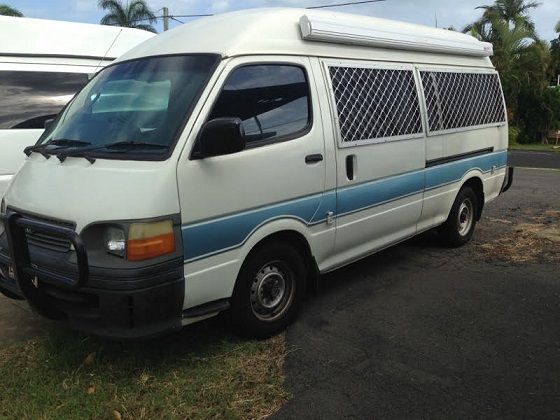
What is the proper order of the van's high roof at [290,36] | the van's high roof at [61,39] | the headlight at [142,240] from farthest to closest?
the van's high roof at [61,39], the van's high roof at [290,36], the headlight at [142,240]

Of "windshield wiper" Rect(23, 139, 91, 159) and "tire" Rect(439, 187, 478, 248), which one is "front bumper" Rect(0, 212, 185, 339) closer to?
"windshield wiper" Rect(23, 139, 91, 159)

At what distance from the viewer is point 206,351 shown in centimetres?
390

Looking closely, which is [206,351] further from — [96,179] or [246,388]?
[96,179]

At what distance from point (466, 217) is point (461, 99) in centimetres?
138

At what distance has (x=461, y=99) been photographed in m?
6.05

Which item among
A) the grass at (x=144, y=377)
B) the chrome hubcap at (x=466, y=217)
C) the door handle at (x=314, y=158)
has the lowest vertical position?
the grass at (x=144, y=377)

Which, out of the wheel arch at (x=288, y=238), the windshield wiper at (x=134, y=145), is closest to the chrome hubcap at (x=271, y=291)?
the wheel arch at (x=288, y=238)

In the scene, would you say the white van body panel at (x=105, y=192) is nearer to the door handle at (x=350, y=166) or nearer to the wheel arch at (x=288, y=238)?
the wheel arch at (x=288, y=238)

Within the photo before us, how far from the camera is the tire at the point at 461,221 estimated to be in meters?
6.24

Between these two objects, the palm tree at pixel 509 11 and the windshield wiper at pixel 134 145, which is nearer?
the windshield wiper at pixel 134 145

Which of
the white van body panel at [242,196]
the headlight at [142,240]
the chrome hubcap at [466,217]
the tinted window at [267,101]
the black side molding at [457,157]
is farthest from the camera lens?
the chrome hubcap at [466,217]

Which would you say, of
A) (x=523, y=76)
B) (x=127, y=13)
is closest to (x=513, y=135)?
(x=523, y=76)

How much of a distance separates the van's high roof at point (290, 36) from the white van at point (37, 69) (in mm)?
2075

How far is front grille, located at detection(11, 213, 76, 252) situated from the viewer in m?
3.35
